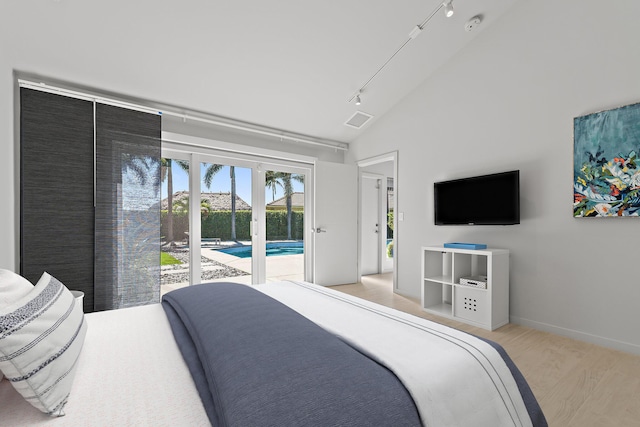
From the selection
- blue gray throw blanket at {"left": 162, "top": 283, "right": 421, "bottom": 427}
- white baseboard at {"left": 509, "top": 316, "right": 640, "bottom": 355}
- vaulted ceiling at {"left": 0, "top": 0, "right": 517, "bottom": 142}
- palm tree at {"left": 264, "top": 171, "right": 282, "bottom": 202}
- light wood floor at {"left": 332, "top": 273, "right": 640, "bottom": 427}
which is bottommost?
light wood floor at {"left": 332, "top": 273, "right": 640, "bottom": 427}

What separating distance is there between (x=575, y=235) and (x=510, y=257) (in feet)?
1.82

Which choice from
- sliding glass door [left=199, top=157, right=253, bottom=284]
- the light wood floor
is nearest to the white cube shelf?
the light wood floor

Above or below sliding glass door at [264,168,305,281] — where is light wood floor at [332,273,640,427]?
below

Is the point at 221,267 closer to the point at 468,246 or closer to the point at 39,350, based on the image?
the point at 468,246

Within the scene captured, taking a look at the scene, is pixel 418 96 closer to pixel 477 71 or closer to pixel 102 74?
pixel 477 71

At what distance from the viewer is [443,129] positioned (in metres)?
3.43

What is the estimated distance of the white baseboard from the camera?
217 cm

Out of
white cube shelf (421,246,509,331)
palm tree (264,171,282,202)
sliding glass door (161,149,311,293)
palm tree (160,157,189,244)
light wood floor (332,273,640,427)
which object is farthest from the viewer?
palm tree (264,171,282,202)

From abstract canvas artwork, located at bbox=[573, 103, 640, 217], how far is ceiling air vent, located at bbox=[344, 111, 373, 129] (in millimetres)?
2313

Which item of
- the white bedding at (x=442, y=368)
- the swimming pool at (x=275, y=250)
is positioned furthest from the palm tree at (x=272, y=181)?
the white bedding at (x=442, y=368)

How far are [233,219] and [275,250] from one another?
799 mm

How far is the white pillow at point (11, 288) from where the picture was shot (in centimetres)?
83

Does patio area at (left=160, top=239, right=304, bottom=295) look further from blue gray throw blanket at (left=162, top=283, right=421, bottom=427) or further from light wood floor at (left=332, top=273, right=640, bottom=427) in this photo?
blue gray throw blanket at (left=162, top=283, right=421, bottom=427)

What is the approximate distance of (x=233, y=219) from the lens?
398cm
